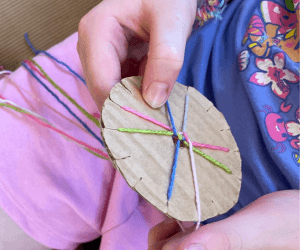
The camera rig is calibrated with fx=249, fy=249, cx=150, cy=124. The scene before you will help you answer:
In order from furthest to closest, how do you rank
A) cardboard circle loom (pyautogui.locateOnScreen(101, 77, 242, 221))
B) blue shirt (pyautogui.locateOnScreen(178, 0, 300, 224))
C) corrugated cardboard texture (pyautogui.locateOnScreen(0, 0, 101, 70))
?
1. corrugated cardboard texture (pyautogui.locateOnScreen(0, 0, 101, 70))
2. blue shirt (pyautogui.locateOnScreen(178, 0, 300, 224))
3. cardboard circle loom (pyautogui.locateOnScreen(101, 77, 242, 221))

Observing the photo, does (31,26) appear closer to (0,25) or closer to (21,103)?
(0,25)

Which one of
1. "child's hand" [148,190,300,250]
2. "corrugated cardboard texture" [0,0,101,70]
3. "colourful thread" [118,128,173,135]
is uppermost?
"corrugated cardboard texture" [0,0,101,70]

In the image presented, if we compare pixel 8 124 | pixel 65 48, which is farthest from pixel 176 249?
pixel 65 48

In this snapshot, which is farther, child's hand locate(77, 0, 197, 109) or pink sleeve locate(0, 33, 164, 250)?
pink sleeve locate(0, 33, 164, 250)

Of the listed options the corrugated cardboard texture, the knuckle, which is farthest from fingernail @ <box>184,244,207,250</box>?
the corrugated cardboard texture

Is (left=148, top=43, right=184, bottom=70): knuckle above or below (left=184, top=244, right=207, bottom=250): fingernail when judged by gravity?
above

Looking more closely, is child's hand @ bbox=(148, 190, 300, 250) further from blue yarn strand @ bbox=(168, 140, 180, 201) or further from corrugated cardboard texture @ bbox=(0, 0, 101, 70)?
corrugated cardboard texture @ bbox=(0, 0, 101, 70)
